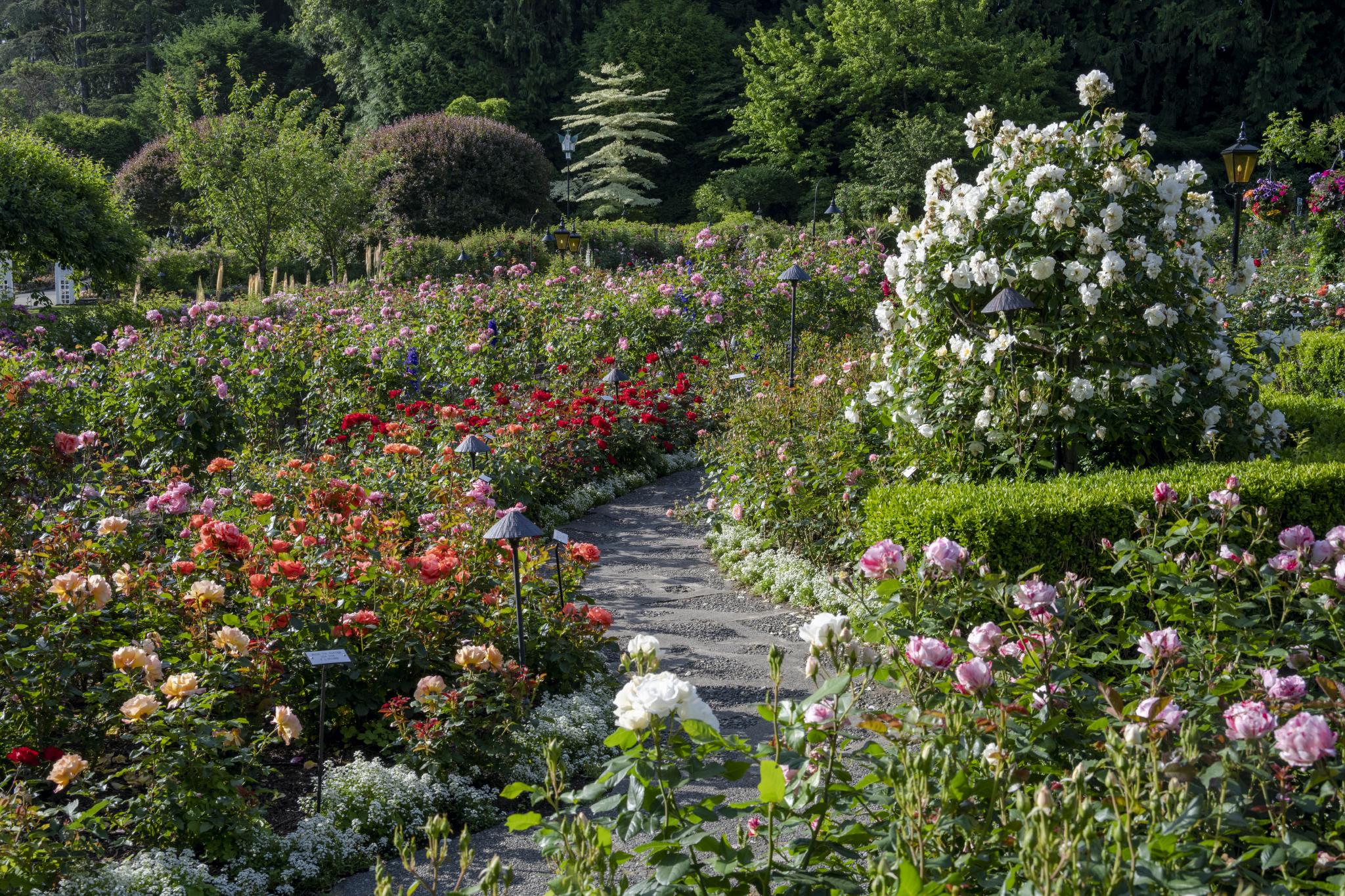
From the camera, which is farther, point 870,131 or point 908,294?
point 870,131

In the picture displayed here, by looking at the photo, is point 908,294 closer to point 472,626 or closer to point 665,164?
point 472,626

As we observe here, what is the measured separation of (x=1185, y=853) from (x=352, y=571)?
2563mm

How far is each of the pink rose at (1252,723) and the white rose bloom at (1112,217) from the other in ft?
10.6

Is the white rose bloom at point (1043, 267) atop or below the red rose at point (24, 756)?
atop

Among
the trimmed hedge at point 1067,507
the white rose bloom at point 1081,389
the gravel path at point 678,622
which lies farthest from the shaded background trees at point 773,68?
the trimmed hedge at point 1067,507

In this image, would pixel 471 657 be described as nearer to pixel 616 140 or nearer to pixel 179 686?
pixel 179 686

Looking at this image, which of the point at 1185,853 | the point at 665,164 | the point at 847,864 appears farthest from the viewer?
the point at 665,164

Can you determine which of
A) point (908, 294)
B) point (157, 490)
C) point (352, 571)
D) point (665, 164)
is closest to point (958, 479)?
point (908, 294)

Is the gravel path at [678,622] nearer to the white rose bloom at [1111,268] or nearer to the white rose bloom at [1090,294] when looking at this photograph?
the white rose bloom at [1090,294]

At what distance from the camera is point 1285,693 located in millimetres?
1642

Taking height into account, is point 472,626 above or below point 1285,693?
below

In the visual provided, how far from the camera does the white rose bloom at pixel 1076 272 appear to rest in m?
4.31

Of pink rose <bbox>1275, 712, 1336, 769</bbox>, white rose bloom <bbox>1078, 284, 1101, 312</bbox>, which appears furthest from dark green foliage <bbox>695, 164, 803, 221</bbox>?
pink rose <bbox>1275, 712, 1336, 769</bbox>

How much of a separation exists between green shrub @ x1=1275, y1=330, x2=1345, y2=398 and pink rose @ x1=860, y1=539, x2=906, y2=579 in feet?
20.9
